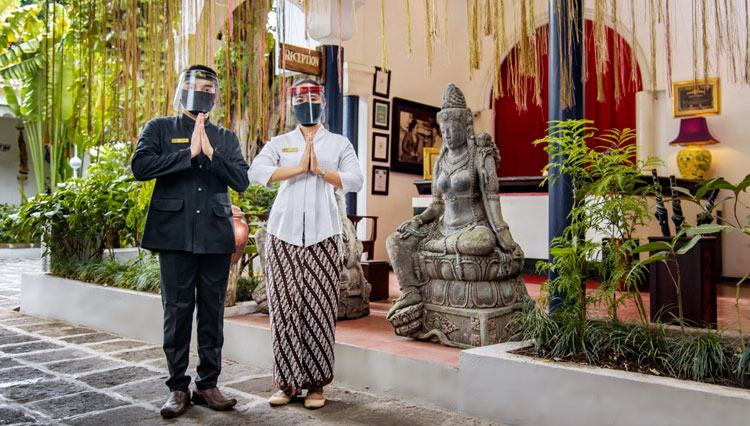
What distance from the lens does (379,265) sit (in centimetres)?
590

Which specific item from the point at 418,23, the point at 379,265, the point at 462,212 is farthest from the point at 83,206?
the point at 418,23

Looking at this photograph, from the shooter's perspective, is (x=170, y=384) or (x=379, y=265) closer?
(x=170, y=384)

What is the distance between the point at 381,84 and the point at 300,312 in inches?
266

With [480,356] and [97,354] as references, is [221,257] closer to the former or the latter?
[480,356]

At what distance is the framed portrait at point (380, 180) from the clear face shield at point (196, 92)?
635cm

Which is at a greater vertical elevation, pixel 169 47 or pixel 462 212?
pixel 169 47

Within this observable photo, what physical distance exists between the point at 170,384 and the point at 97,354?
171cm

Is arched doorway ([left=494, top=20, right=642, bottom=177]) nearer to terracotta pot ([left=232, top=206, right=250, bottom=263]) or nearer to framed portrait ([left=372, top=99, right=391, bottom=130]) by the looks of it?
framed portrait ([left=372, top=99, right=391, bottom=130])

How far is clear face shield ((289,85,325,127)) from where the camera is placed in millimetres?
3191

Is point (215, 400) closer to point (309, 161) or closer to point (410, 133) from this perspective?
point (309, 161)

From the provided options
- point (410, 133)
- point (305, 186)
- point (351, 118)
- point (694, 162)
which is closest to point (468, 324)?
point (305, 186)

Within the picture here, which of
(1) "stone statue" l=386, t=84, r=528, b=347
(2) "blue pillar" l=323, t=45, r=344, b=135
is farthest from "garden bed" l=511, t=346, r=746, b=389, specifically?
(2) "blue pillar" l=323, t=45, r=344, b=135

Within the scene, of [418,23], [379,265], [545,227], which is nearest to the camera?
[379,265]

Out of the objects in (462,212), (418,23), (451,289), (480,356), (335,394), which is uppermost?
(418,23)
